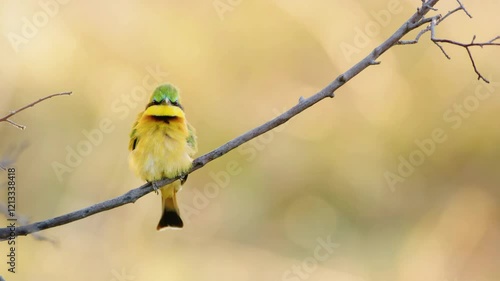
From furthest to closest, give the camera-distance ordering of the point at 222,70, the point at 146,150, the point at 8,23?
the point at 222,70 → the point at 8,23 → the point at 146,150

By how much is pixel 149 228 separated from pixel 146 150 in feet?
11.1

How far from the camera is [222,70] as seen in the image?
6.84m

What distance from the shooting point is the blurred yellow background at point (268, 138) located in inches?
239

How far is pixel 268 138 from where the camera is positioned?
21.9ft

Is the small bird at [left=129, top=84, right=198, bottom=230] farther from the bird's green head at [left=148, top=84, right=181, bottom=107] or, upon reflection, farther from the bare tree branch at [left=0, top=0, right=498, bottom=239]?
the bare tree branch at [left=0, top=0, right=498, bottom=239]

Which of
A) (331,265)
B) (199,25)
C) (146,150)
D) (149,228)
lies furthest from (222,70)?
(146,150)

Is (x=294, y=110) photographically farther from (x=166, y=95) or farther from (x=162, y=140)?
(x=162, y=140)

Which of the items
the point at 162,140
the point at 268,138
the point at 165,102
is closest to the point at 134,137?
the point at 162,140

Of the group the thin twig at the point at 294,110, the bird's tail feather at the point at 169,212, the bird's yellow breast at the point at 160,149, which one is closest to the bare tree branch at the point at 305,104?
the thin twig at the point at 294,110

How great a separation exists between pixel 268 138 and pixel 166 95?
396cm

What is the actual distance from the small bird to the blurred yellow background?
9.96 feet

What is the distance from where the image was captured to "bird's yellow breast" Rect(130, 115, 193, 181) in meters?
2.81

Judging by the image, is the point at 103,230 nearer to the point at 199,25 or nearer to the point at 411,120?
the point at 199,25

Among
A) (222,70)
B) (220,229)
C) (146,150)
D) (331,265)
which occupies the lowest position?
(146,150)
